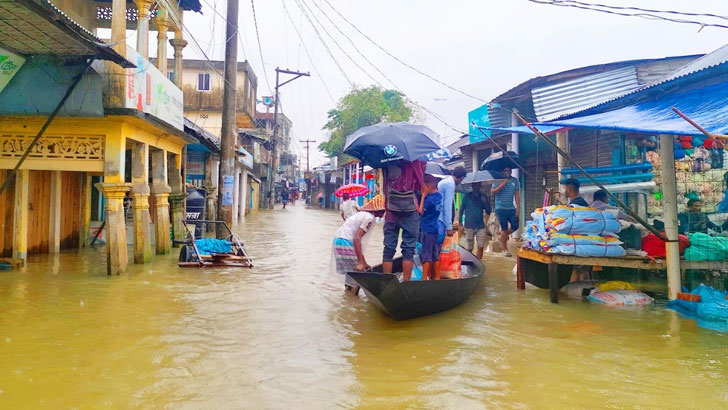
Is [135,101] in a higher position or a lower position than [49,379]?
higher

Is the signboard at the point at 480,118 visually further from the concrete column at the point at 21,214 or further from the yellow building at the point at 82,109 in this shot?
the concrete column at the point at 21,214

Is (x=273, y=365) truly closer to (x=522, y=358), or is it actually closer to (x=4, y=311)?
(x=522, y=358)

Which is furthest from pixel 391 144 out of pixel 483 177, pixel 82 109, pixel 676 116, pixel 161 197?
pixel 161 197

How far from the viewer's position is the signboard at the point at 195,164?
18328mm

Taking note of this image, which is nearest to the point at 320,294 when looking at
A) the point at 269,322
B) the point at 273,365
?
the point at 269,322

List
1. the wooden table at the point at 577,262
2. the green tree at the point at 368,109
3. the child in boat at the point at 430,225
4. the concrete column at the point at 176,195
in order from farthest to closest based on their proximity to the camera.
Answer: the green tree at the point at 368,109
the concrete column at the point at 176,195
the child in boat at the point at 430,225
the wooden table at the point at 577,262

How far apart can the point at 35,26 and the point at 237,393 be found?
5002 mm

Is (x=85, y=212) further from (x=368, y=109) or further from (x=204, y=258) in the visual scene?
(x=368, y=109)

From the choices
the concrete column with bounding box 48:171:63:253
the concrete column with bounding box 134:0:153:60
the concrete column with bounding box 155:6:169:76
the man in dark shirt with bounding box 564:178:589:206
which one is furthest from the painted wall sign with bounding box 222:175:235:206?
the man in dark shirt with bounding box 564:178:589:206

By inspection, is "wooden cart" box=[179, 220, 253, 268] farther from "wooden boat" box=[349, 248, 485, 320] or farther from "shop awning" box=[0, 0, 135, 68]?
"wooden boat" box=[349, 248, 485, 320]

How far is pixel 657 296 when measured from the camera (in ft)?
22.0

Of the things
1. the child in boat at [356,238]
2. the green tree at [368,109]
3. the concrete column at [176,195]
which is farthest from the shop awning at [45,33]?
the green tree at [368,109]

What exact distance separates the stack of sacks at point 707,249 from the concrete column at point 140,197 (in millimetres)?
8096

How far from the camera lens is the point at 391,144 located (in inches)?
220
